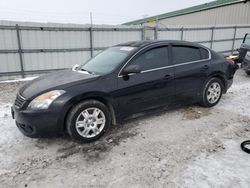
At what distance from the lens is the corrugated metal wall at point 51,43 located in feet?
26.0

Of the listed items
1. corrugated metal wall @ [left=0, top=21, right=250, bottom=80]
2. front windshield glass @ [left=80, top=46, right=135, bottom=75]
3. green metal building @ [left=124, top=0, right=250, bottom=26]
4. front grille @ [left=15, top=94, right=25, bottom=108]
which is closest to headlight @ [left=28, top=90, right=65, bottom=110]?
front grille @ [left=15, top=94, right=25, bottom=108]

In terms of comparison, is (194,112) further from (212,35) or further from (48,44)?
(212,35)

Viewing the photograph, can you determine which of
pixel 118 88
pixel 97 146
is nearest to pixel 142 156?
pixel 97 146

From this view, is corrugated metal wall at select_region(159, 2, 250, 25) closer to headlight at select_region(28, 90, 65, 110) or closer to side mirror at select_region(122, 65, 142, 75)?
side mirror at select_region(122, 65, 142, 75)

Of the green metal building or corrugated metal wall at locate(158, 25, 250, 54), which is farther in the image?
the green metal building

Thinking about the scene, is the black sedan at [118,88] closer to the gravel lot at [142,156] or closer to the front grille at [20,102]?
the front grille at [20,102]

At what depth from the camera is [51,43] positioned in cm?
859

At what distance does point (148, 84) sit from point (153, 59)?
0.53 meters

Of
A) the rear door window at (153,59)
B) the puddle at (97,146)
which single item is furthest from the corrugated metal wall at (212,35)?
the puddle at (97,146)

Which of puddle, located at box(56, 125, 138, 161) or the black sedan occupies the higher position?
the black sedan

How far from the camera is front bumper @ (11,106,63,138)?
2.96 meters

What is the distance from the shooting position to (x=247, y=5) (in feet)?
59.9

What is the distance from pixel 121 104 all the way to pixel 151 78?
749mm

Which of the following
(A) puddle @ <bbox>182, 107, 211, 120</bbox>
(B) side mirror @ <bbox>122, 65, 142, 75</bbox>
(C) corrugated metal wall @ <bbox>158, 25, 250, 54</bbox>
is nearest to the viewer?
(B) side mirror @ <bbox>122, 65, 142, 75</bbox>
